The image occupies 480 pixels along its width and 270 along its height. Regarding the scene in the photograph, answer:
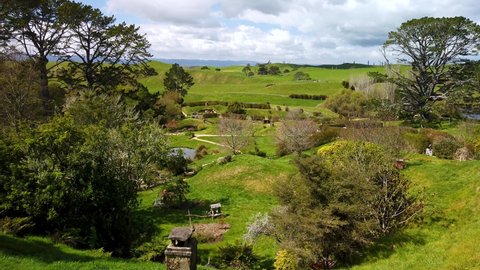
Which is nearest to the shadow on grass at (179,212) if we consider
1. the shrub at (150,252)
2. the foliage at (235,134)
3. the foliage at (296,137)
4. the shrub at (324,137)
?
the shrub at (150,252)

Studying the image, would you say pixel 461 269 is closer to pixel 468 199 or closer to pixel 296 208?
pixel 296 208

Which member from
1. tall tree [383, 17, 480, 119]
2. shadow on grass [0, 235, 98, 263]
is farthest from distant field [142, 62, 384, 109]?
shadow on grass [0, 235, 98, 263]

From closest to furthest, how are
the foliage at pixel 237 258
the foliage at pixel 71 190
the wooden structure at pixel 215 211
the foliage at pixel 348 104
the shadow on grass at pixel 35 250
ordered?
the shadow on grass at pixel 35 250 < the foliage at pixel 71 190 < the foliage at pixel 237 258 < the wooden structure at pixel 215 211 < the foliage at pixel 348 104

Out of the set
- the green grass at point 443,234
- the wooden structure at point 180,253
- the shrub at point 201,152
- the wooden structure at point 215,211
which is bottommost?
the shrub at point 201,152

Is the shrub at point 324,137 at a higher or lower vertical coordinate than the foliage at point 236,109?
higher

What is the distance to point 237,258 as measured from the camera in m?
18.1

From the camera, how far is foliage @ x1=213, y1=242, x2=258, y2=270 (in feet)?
59.1

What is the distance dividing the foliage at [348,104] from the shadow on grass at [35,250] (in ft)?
223

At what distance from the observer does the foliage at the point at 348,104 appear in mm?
77312

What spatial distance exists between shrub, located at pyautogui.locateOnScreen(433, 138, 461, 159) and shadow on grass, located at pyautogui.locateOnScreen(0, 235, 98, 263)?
31.2 metres

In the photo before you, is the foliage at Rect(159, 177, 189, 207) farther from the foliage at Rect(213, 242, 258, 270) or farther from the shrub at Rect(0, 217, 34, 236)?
the shrub at Rect(0, 217, 34, 236)

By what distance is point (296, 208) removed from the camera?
661 inches

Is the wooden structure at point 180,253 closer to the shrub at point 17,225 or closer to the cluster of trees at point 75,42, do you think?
the shrub at point 17,225

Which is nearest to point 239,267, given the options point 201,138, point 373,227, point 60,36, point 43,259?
point 373,227
